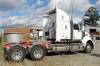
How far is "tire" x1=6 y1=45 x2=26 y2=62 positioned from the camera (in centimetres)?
1470

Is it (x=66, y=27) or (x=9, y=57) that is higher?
(x=66, y=27)

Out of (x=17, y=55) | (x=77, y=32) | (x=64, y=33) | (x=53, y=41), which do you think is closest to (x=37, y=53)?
(x=17, y=55)

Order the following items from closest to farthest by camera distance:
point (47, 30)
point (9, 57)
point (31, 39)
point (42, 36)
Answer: point (9, 57) → point (31, 39) → point (42, 36) → point (47, 30)

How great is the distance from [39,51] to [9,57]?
1976 mm

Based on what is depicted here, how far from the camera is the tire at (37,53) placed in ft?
50.4

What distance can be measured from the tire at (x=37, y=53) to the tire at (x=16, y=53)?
2.04 feet

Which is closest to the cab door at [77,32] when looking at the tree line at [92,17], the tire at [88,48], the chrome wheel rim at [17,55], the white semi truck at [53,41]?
the white semi truck at [53,41]

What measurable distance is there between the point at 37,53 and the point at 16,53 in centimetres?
140

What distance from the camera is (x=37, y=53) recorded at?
1550 cm

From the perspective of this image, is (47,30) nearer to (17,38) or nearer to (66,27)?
(66,27)

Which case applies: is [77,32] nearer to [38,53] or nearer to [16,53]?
Answer: [38,53]

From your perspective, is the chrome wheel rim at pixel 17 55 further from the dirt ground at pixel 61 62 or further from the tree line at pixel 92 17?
the tree line at pixel 92 17

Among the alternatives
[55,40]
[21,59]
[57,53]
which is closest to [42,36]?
[55,40]

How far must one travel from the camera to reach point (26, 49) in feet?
50.1
